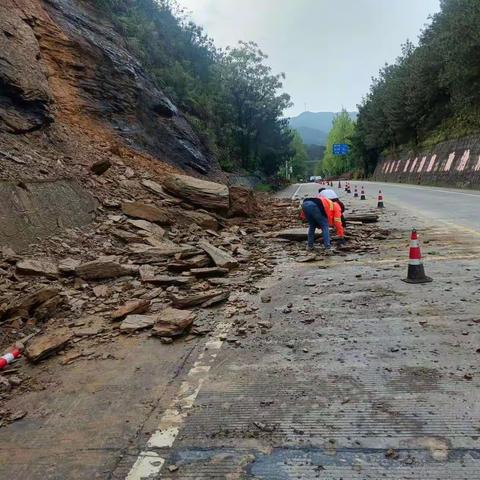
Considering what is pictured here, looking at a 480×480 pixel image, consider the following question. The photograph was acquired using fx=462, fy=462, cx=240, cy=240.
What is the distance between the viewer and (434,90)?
4309 centimetres

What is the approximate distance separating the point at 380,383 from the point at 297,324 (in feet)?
4.99

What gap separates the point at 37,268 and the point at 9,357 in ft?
7.62

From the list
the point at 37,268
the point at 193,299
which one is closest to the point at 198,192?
the point at 37,268

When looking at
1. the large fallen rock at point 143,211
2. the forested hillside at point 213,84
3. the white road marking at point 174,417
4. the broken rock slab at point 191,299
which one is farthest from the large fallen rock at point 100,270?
the forested hillside at point 213,84

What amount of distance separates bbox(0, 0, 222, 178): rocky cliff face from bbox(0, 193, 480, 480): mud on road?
→ 18.7 ft

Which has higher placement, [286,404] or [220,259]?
[286,404]

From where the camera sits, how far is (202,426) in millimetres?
2949

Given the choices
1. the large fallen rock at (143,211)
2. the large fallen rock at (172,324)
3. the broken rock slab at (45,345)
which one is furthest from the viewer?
the large fallen rock at (143,211)

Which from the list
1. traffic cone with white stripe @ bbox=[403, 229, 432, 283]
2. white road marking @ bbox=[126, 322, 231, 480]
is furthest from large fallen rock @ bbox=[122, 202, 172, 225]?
white road marking @ bbox=[126, 322, 231, 480]

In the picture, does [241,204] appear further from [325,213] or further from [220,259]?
[220,259]

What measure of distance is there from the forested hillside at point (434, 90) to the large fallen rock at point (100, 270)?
92.7ft

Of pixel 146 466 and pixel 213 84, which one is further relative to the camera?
pixel 213 84

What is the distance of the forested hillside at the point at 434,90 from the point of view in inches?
1173

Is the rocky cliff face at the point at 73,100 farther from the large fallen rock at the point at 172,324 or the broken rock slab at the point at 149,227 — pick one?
the large fallen rock at the point at 172,324
